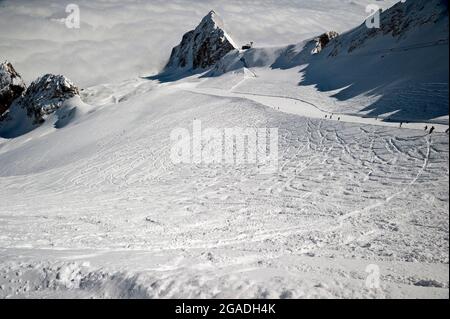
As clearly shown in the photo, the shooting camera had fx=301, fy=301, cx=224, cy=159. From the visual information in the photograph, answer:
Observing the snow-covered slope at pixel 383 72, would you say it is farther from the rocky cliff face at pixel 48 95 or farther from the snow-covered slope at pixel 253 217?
the rocky cliff face at pixel 48 95

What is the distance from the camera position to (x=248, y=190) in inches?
668

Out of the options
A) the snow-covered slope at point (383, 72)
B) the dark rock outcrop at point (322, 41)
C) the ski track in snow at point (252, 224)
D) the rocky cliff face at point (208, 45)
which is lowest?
the ski track in snow at point (252, 224)

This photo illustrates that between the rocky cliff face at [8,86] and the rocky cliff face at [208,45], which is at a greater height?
the rocky cliff face at [208,45]

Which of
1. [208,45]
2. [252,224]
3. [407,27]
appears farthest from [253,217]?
[208,45]

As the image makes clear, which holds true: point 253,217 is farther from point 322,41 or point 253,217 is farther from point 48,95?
point 48,95

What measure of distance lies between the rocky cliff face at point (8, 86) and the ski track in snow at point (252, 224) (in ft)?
426

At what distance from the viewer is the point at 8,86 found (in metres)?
132

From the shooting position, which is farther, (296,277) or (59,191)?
(59,191)

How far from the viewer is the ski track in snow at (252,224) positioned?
6.90 meters

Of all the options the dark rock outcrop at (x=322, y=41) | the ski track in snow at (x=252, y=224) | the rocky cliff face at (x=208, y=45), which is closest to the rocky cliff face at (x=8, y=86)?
the rocky cliff face at (x=208, y=45)

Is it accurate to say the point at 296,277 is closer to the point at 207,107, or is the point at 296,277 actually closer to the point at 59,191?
the point at 59,191

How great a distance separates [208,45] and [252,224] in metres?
130

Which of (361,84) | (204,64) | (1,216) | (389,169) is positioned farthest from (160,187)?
(204,64)
